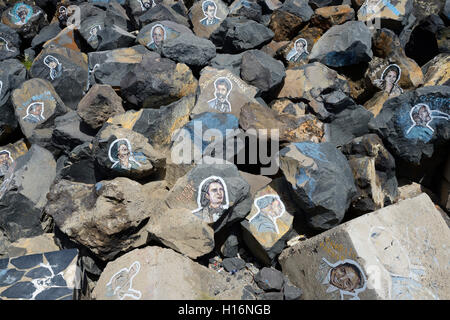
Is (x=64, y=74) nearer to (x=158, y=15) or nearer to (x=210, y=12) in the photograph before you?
(x=158, y=15)

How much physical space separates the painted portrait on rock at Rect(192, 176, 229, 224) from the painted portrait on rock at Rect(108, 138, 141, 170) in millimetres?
604

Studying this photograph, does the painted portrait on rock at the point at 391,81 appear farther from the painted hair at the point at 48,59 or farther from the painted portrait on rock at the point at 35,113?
the painted hair at the point at 48,59

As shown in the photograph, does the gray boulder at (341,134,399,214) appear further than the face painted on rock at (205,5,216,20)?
No

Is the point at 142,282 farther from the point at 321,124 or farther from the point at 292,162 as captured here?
the point at 321,124

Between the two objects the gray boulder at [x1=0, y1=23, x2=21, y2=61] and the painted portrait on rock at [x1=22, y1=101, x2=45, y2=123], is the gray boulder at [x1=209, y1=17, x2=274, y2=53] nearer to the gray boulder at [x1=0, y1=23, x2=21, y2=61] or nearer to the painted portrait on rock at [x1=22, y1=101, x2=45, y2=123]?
the painted portrait on rock at [x1=22, y1=101, x2=45, y2=123]

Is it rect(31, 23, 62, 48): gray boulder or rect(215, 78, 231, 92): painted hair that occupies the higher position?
rect(215, 78, 231, 92): painted hair

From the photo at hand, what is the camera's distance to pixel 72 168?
3.19m

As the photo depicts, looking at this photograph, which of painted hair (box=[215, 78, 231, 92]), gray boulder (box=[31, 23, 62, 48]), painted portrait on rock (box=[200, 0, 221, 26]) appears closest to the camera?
painted hair (box=[215, 78, 231, 92])

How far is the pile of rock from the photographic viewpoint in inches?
92.0

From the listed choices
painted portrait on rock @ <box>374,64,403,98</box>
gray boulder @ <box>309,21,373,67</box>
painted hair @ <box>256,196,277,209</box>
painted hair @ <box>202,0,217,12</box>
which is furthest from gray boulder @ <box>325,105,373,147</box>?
painted hair @ <box>202,0,217,12</box>

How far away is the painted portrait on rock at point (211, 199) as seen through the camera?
2703 mm

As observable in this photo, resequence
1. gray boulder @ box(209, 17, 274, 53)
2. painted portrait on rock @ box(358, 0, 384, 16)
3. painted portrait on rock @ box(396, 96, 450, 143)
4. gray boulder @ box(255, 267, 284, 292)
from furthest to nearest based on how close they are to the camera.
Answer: painted portrait on rock @ box(358, 0, 384, 16) < gray boulder @ box(209, 17, 274, 53) < painted portrait on rock @ box(396, 96, 450, 143) < gray boulder @ box(255, 267, 284, 292)

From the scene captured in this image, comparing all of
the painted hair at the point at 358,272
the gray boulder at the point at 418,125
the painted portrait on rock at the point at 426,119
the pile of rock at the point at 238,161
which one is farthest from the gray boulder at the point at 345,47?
the painted hair at the point at 358,272

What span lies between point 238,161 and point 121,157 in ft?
3.45
